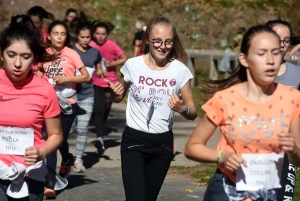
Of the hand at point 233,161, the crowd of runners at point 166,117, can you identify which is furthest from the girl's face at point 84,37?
the hand at point 233,161

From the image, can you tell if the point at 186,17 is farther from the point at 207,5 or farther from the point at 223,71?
the point at 223,71

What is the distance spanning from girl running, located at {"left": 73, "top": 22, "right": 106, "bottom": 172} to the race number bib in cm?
513

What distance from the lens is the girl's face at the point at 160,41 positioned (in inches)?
269

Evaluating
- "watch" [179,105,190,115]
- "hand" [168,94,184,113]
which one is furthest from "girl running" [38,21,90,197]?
"hand" [168,94,184,113]

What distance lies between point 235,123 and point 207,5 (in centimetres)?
2139

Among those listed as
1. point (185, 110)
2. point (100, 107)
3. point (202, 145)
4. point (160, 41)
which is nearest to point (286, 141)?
point (202, 145)

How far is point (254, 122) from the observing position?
4758 millimetres

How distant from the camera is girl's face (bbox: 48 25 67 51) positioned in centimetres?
949

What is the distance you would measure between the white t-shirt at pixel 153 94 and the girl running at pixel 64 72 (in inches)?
99.4

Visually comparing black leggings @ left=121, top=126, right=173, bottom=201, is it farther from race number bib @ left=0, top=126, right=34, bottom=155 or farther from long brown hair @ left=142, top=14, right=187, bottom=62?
race number bib @ left=0, top=126, right=34, bottom=155

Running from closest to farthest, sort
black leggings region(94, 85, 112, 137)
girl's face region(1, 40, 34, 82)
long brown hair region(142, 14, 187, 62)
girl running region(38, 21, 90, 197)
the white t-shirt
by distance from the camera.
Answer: girl's face region(1, 40, 34, 82) → the white t-shirt → long brown hair region(142, 14, 187, 62) → girl running region(38, 21, 90, 197) → black leggings region(94, 85, 112, 137)

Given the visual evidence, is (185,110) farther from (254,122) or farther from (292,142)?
(292,142)

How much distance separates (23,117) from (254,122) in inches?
59.8

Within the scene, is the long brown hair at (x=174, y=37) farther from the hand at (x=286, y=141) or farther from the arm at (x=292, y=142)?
the hand at (x=286, y=141)
